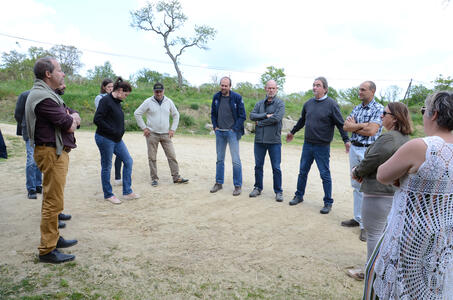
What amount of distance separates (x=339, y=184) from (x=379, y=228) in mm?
4676

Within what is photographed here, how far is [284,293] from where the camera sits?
2.94 m

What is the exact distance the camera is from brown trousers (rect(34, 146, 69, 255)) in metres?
3.21

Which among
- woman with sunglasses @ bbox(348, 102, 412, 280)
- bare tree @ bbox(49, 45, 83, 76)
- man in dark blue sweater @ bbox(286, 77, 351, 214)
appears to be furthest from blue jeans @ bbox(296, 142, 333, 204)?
bare tree @ bbox(49, 45, 83, 76)

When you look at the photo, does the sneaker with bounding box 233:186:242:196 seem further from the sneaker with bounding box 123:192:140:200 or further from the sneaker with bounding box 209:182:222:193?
the sneaker with bounding box 123:192:140:200

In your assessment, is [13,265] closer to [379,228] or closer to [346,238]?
[379,228]

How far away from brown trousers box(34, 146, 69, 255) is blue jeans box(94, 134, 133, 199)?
191cm

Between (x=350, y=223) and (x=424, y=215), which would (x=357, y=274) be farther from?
(x=424, y=215)

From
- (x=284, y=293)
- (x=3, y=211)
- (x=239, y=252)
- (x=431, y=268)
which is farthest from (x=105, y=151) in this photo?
(x=431, y=268)

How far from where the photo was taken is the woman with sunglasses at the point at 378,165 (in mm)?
2695

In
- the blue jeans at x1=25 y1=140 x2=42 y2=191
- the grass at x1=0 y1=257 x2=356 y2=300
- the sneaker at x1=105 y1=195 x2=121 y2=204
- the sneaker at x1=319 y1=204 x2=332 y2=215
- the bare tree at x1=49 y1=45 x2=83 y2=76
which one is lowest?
the grass at x1=0 y1=257 x2=356 y2=300

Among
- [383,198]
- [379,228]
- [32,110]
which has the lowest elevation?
[379,228]

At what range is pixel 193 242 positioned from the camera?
3943mm

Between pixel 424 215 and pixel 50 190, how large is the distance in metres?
3.26

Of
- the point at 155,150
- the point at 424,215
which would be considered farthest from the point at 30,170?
the point at 424,215
